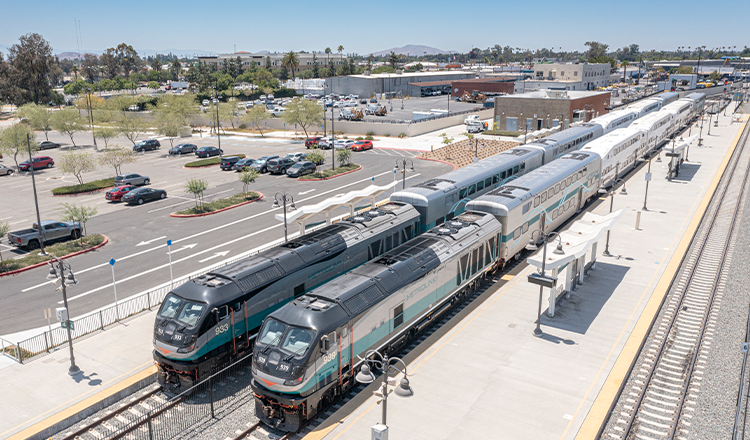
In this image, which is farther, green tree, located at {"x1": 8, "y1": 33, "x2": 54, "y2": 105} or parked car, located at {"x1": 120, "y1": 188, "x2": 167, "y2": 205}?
green tree, located at {"x1": 8, "y1": 33, "x2": 54, "y2": 105}

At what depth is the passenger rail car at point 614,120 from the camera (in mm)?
61806

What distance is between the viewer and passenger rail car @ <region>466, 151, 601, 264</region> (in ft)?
94.9

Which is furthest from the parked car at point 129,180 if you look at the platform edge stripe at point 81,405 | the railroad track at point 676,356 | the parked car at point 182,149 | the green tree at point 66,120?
the railroad track at point 676,356

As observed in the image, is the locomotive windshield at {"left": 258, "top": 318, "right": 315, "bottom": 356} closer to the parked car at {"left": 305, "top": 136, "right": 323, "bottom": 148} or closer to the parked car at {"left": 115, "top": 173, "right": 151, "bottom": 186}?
the parked car at {"left": 115, "top": 173, "right": 151, "bottom": 186}

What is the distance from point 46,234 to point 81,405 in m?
22.2

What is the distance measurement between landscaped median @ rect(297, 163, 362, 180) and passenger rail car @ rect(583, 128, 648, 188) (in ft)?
80.8

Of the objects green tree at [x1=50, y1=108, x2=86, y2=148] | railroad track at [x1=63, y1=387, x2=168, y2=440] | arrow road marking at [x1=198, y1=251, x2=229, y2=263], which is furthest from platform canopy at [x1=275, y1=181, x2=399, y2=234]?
green tree at [x1=50, y1=108, x2=86, y2=148]

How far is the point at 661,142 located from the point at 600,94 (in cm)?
2074

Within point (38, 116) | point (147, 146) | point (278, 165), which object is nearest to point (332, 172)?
point (278, 165)

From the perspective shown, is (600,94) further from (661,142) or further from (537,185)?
(537,185)

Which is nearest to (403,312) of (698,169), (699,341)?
(699,341)

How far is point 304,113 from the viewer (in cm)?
8150

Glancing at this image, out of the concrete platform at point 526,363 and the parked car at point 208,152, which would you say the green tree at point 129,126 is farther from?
the concrete platform at point 526,363

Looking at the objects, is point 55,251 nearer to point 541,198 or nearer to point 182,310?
point 182,310
